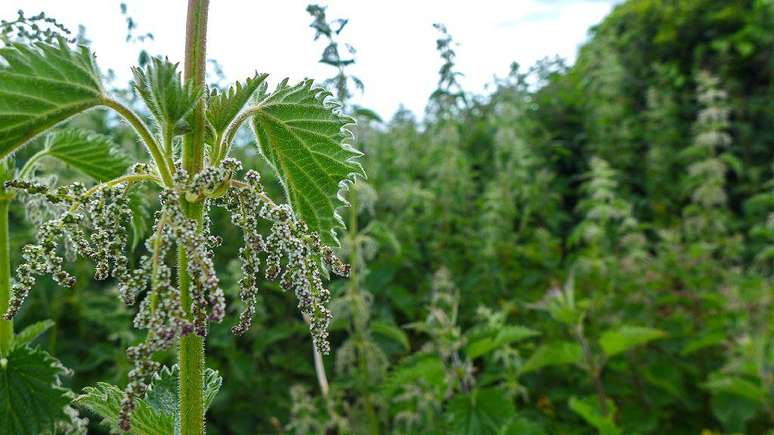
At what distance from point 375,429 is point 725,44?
767 centimetres

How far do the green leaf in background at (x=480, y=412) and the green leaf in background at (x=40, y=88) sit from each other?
1.52 meters

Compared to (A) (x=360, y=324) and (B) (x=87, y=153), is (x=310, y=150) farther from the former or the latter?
(A) (x=360, y=324)

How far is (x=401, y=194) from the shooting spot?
4.04 m

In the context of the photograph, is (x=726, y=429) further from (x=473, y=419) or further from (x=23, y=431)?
(x=23, y=431)

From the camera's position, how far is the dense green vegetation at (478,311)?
8.75ft

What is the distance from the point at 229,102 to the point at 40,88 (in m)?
0.23

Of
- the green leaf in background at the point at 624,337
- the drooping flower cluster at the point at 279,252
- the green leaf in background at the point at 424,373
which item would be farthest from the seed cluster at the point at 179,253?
the green leaf in background at the point at 624,337

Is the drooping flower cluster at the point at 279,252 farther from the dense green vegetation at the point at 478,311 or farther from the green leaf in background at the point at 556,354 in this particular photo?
the green leaf in background at the point at 556,354

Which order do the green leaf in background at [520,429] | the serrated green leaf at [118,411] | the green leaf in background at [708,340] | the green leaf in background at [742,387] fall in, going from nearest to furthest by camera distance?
the serrated green leaf at [118,411], the green leaf in background at [520,429], the green leaf in background at [742,387], the green leaf in background at [708,340]

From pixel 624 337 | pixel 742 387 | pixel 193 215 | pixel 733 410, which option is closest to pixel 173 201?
pixel 193 215

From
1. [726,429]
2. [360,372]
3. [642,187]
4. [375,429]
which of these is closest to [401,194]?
[360,372]

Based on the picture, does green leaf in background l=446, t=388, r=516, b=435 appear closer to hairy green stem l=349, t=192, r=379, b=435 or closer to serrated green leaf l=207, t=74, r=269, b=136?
hairy green stem l=349, t=192, r=379, b=435

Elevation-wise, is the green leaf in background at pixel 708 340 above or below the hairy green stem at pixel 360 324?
below

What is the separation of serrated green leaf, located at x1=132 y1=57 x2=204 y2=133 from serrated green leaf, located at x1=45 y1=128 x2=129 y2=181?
601 millimetres
